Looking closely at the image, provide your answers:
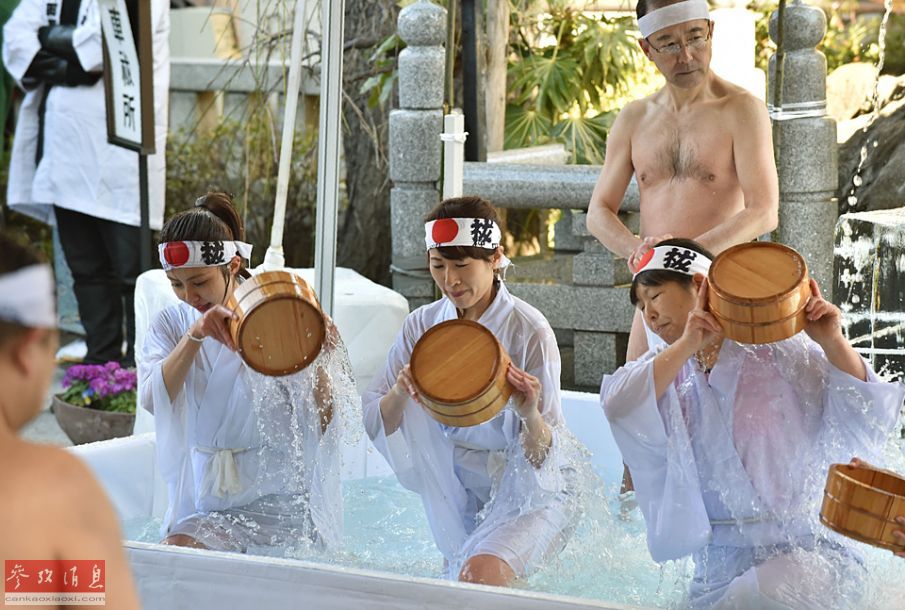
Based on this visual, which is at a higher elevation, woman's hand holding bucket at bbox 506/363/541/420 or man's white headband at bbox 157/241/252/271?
man's white headband at bbox 157/241/252/271

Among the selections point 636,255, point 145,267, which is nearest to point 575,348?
point 145,267

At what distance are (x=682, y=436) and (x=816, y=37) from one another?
3.03 metres

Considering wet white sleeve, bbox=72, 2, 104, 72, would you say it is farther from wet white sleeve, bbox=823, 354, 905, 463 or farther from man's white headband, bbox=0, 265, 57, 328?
man's white headband, bbox=0, 265, 57, 328

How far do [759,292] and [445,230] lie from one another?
2.97 ft

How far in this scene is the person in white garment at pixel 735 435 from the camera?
281 cm

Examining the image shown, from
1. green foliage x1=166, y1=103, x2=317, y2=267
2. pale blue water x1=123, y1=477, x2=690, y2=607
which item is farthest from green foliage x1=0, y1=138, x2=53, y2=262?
pale blue water x1=123, y1=477, x2=690, y2=607

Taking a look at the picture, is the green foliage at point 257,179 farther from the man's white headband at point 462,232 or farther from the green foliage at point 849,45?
the man's white headband at point 462,232

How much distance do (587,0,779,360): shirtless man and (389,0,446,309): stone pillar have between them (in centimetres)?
176

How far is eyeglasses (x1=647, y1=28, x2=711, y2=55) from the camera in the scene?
12.2ft

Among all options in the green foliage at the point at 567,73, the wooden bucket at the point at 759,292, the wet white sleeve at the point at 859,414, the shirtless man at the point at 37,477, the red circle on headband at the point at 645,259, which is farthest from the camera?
the green foliage at the point at 567,73

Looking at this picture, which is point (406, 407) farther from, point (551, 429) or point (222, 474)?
point (222, 474)

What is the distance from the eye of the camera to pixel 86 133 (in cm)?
683

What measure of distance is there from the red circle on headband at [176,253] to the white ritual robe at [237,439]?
25 centimetres

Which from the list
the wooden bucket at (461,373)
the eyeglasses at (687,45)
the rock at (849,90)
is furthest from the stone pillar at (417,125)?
the rock at (849,90)
